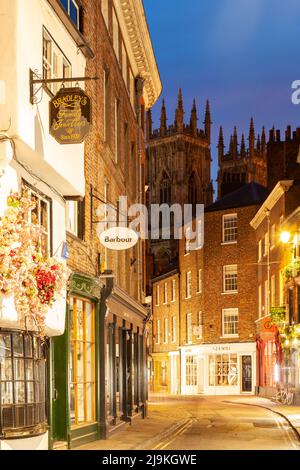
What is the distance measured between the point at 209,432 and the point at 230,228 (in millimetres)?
38124

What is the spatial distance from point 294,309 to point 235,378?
750 inches

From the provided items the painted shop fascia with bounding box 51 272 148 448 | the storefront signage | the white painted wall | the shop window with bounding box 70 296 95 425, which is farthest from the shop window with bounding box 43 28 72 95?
the storefront signage

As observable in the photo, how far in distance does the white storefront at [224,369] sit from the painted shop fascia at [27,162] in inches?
1723

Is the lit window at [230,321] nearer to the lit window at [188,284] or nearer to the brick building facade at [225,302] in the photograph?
the brick building facade at [225,302]

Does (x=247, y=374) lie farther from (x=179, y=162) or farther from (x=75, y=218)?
(x=179, y=162)

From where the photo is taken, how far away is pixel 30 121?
12.9 m

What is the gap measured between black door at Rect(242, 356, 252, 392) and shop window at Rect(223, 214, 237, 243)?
8193 mm

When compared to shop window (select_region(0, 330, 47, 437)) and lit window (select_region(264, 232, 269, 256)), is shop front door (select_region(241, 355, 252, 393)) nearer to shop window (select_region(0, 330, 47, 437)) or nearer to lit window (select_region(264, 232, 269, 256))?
lit window (select_region(264, 232, 269, 256))

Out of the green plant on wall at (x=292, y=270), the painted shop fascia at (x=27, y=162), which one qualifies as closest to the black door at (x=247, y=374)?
the green plant on wall at (x=292, y=270)

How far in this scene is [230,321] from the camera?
199 feet

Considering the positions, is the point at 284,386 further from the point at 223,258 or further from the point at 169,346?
the point at 169,346

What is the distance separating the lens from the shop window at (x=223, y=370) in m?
58.5
